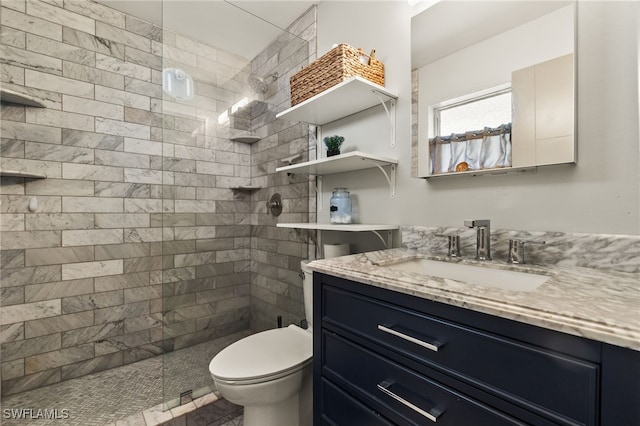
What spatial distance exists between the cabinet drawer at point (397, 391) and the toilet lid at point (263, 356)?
33cm

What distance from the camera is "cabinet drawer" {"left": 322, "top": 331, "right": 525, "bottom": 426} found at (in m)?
0.66

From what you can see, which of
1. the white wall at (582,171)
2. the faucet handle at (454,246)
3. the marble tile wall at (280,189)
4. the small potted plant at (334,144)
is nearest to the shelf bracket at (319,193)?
the marble tile wall at (280,189)

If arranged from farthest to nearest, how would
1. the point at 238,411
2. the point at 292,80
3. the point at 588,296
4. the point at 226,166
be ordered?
the point at 226,166 → the point at 292,80 → the point at 238,411 → the point at 588,296

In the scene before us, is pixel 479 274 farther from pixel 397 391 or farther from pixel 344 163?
pixel 344 163

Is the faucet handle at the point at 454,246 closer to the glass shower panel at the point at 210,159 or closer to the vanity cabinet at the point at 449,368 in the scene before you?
the vanity cabinet at the point at 449,368

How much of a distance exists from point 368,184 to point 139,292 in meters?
2.03

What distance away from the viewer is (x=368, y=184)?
1679 millimetres

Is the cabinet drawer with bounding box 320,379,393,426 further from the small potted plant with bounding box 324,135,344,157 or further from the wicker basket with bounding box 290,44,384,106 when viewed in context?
the wicker basket with bounding box 290,44,384,106

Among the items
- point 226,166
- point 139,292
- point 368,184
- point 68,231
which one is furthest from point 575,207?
point 68,231

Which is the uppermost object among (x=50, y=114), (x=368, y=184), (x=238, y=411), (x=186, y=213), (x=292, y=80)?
(x=292, y=80)

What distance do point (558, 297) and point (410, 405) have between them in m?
0.46

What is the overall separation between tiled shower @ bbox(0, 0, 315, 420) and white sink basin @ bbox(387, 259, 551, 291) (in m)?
0.99

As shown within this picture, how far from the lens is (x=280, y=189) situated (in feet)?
7.38

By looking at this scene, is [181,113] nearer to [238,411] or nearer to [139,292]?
[139,292]
